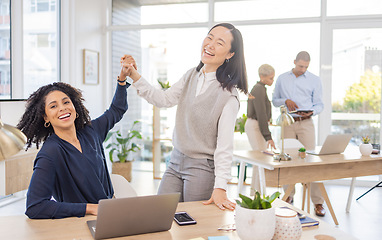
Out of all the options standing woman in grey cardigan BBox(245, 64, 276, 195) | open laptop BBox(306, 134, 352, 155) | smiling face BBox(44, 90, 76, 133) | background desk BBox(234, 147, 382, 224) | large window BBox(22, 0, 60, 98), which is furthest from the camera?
large window BBox(22, 0, 60, 98)

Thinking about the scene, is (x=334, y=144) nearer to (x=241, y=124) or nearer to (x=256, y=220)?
(x=241, y=124)

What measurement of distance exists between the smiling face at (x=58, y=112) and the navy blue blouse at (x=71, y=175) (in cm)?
7

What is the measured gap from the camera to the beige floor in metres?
3.47

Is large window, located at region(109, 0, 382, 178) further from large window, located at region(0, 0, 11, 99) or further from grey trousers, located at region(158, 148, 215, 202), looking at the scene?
grey trousers, located at region(158, 148, 215, 202)

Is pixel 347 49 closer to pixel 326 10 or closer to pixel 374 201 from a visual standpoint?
pixel 326 10

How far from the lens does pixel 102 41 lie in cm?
606

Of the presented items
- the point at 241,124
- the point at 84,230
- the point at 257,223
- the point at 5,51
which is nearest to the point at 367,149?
the point at 241,124

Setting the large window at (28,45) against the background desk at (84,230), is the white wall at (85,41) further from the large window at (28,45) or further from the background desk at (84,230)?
the background desk at (84,230)

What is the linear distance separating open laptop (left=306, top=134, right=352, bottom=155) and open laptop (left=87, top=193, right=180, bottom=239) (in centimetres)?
240

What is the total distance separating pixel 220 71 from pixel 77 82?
382cm

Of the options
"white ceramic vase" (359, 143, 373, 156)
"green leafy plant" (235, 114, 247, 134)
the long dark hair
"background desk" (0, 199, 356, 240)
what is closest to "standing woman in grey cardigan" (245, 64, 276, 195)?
"white ceramic vase" (359, 143, 373, 156)

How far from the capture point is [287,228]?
4.21 feet

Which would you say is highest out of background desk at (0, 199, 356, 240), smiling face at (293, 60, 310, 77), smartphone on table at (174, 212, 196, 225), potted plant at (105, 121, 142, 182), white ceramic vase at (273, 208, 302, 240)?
smiling face at (293, 60, 310, 77)

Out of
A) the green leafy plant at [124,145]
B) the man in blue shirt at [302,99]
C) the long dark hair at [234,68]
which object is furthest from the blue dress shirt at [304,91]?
A: the long dark hair at [234,68]
